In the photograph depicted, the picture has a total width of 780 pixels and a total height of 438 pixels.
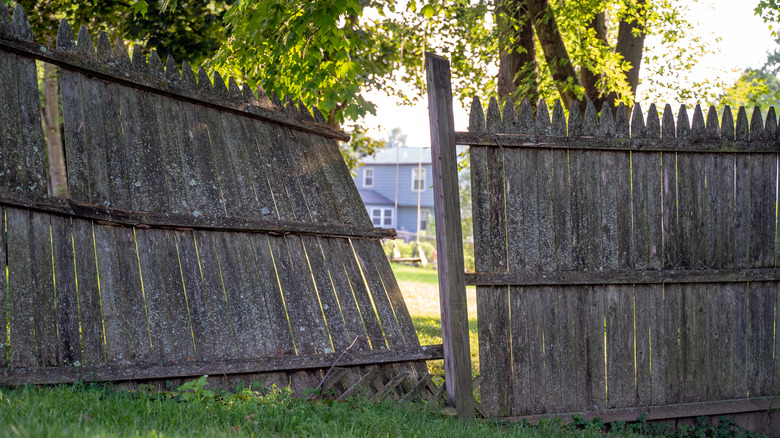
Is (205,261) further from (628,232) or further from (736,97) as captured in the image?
(736,97)

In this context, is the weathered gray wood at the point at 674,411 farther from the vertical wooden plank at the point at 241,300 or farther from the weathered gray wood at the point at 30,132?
the weathered gray wood at the point at 30,132

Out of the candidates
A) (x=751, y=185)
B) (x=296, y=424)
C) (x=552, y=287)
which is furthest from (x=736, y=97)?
(x=296, y=424)

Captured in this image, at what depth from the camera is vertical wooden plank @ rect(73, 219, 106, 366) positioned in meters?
3.74

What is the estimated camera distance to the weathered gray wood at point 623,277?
182 inches

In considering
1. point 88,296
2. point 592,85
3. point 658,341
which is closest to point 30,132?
point 88,296

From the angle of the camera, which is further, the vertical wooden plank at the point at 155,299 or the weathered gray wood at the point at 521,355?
the weathered gray wood at the point at 521,355

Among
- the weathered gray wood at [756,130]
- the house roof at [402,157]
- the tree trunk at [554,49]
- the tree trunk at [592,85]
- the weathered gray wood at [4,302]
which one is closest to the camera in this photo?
the weathered gray wood at [4,302]

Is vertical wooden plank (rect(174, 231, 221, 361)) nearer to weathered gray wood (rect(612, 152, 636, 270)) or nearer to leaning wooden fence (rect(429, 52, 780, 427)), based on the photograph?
leaning wooden fence (rect(429, 52, 780, 427))

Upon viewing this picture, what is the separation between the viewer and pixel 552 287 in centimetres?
476

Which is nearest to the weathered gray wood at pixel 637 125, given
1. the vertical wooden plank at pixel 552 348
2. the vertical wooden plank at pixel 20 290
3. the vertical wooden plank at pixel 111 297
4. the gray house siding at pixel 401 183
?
the vertical wooden plank at pixel 552 348

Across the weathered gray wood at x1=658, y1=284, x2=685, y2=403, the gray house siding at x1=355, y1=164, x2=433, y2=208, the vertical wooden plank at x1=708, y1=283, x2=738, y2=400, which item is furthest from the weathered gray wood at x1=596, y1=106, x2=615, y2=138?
the gray house siding at x1=355, y1=164, x2=433, y2=208

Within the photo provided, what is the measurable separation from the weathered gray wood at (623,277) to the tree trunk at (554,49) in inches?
158

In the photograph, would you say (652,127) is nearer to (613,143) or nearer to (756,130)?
(613,143)

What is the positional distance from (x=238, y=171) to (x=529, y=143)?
2.26m
